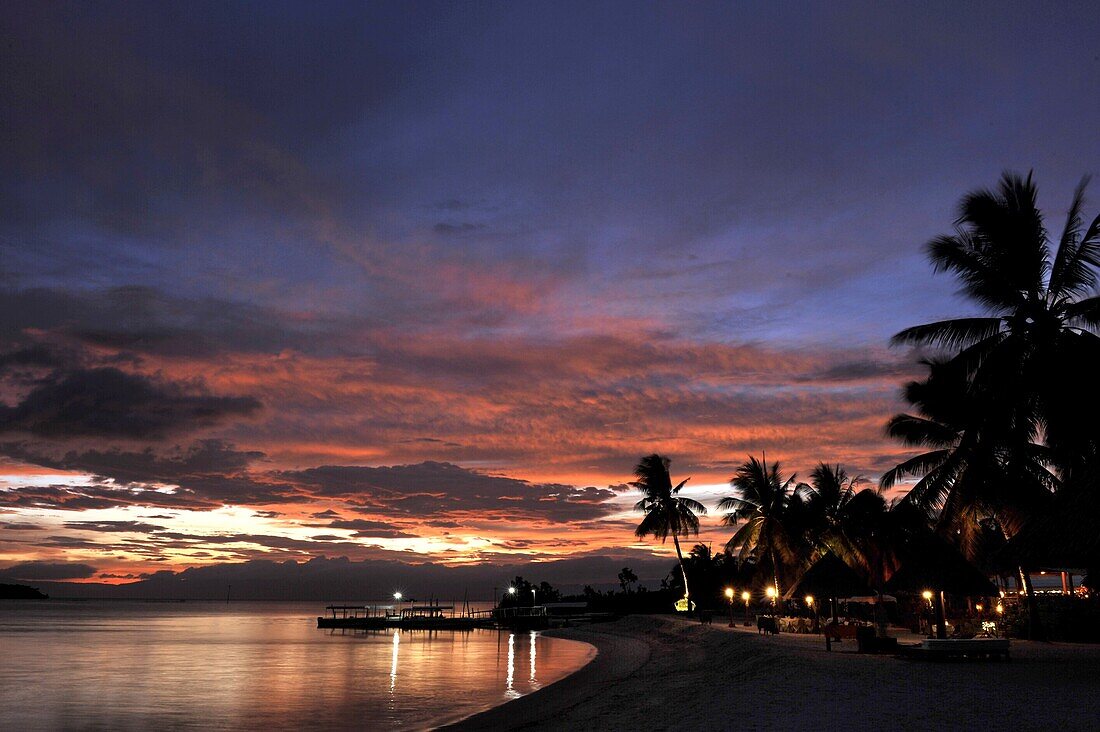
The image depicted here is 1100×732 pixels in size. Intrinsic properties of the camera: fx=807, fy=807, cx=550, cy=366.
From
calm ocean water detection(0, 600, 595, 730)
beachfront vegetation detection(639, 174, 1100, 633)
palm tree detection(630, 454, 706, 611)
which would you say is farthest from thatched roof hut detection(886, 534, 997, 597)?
palm tree detection(630, 454, 706, 611)

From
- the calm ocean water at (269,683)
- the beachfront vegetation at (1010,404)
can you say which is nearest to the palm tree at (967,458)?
the beachfront vegetation at (1010,404)

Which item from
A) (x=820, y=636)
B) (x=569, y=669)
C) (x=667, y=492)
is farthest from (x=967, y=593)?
(x=667, y=492)

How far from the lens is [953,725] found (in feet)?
35.6

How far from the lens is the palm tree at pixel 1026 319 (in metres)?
17.7

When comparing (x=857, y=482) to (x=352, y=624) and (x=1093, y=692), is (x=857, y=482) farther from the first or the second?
(x=352, y=624)

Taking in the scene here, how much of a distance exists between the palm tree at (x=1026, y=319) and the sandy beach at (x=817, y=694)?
5318mm

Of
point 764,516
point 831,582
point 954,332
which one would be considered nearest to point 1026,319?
point 954,332

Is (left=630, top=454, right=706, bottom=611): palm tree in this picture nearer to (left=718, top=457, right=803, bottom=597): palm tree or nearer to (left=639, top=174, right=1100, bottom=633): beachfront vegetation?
(left=718, top=457, right=803, bottom=597): palm tree

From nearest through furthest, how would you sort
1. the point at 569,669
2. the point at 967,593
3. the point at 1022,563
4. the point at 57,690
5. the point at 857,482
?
the point at 1022,563 → the point at 967,593 → the point at 57,690 → the point at 569,669 → the point at 857,482

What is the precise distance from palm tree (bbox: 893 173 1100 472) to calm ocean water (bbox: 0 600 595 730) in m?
16.0

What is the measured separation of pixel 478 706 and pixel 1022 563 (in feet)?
48.5

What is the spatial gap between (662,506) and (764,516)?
45.5 feet

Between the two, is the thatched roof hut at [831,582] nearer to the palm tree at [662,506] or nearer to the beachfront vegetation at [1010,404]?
the beachfront vegetation at [1010,404]

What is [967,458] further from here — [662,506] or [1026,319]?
[662,506]
